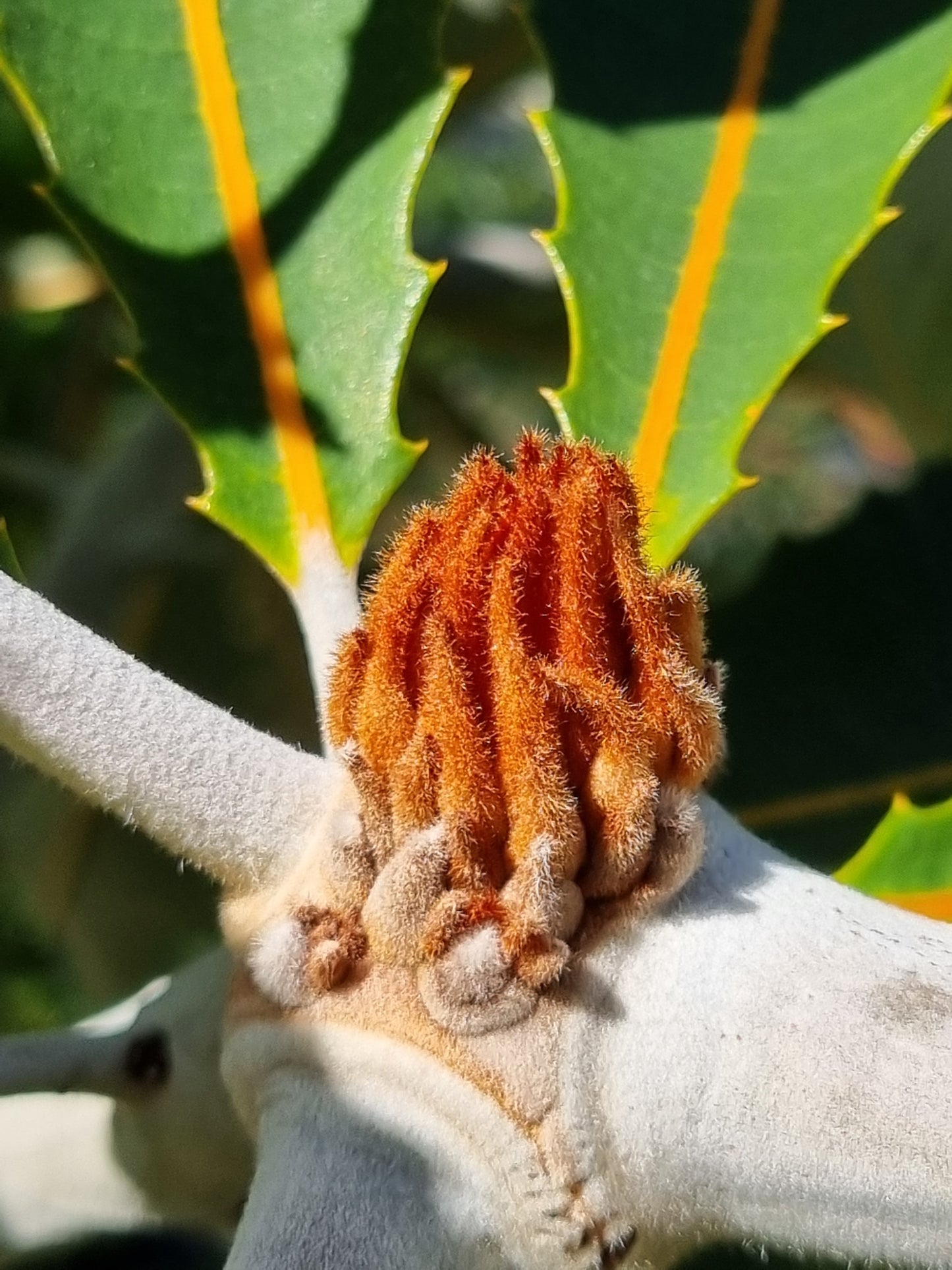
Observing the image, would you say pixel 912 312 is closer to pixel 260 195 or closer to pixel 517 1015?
pixel 260 195

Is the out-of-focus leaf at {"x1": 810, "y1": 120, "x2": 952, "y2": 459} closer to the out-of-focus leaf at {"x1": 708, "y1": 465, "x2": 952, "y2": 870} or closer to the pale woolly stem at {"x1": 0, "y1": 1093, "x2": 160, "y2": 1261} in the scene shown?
the out-of-focus leaf at {"x1": 708, "y1": 465, "x2": 952, "y2": 870}

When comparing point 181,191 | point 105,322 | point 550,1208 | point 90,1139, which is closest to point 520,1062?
point 550,1208

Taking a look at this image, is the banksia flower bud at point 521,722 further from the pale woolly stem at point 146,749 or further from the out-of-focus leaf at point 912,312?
the out-of-focus leaf at point 912,312

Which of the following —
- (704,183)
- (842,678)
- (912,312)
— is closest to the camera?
(704,183)

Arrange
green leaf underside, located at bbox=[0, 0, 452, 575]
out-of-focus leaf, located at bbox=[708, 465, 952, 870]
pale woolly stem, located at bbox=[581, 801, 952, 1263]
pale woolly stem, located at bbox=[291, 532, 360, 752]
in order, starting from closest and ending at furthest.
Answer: pale woolly stem, located at bbox=[581, 801, 952, 1263] < pale woolly stem, located at bbox=[291, 532, 360, 752] < green leaf underside, located at bbox=[0, 0, 452, 575] < out-of-focus leaf, located at bbox=[708, 465, 952, 870]

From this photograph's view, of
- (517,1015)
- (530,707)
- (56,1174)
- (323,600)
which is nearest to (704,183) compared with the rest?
(323,600)

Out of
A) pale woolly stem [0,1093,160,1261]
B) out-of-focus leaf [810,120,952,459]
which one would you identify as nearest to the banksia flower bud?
pale woolly stem [0,1093,160,1261]
